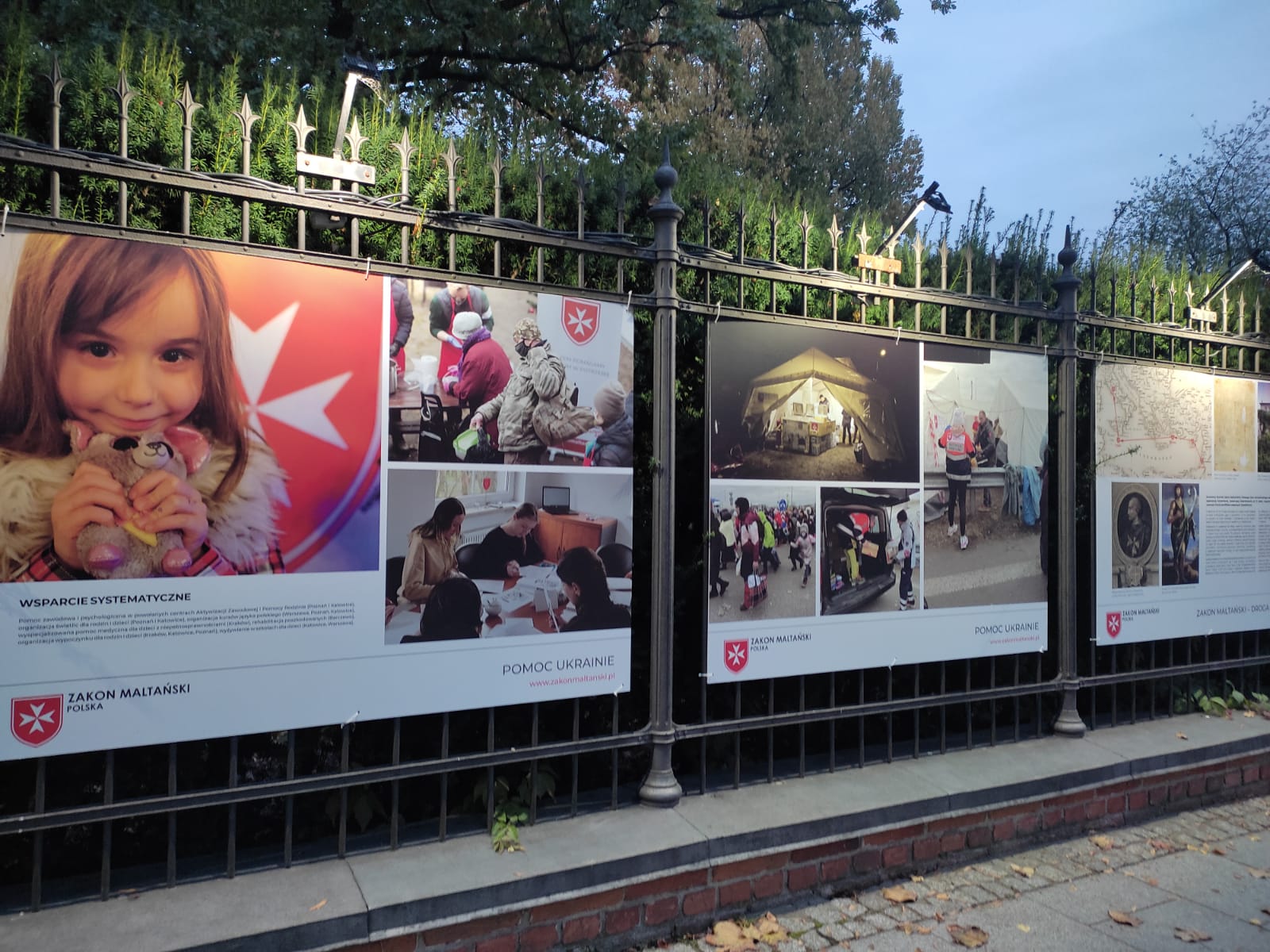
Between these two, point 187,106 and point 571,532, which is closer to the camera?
point 187,106

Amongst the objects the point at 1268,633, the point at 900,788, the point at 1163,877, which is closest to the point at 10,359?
the point at 900,788

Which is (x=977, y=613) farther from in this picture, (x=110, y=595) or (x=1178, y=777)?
(x=110, y=595)

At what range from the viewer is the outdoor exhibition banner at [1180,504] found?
5.62 meters

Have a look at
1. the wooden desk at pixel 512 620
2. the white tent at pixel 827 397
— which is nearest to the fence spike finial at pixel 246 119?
the wooden desk at pixel 512 620

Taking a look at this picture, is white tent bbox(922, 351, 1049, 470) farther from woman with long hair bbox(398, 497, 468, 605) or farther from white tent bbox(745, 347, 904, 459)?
woman with long hair bbox(398, 497, 468, 605)

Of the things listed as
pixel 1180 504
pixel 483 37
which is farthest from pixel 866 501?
pixel 483 37

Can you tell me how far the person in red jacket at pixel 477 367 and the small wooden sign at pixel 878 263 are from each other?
213cm

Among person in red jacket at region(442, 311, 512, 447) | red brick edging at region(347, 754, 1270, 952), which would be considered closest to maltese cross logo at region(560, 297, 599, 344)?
person in red jacket at region(442, 311, 512, 447)

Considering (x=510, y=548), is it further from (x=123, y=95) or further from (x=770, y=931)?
(x=123, y=95)

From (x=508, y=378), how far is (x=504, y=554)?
743 millimetres

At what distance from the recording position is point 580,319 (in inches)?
154

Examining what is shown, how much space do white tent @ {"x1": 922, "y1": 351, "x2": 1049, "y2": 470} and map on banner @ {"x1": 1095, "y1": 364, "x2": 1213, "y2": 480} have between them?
0.54m

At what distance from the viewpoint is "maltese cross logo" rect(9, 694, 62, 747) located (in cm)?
288

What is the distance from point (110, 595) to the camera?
298 centimetres
